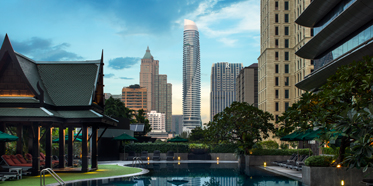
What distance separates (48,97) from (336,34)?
28.2m

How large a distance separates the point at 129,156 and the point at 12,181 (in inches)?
772

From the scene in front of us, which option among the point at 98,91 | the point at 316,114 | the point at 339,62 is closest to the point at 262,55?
the point at 339,62

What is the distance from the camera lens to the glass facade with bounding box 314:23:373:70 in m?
30.2

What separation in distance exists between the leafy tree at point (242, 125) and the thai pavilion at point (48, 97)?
11.5 m

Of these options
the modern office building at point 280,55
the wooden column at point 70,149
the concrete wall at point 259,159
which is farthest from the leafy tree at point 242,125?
the modern office building at point 280,55

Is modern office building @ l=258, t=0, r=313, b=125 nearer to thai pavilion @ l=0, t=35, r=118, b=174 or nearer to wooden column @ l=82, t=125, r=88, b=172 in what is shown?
thai pavilion @ l=0, t=35, r=118, b=174

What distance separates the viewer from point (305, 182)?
18109mm

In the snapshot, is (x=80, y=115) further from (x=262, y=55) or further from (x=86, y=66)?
(x=262, y=55)

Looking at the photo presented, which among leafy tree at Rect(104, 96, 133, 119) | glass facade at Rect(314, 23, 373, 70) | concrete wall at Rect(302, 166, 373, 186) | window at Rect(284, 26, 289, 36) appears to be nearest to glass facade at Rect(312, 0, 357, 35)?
glass facade at Rect(314, 23, 373, 70)

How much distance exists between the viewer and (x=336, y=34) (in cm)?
3638

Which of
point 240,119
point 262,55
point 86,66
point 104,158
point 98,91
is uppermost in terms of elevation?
point 262,55

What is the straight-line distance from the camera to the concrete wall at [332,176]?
1694 cm

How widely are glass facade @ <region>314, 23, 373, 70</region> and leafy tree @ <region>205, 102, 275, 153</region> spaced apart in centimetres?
1035

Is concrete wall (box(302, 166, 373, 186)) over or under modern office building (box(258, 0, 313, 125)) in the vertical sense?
under
